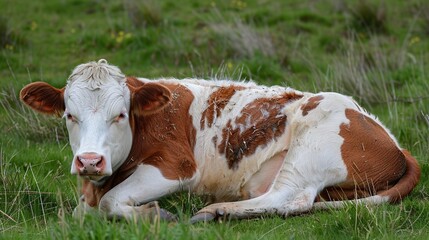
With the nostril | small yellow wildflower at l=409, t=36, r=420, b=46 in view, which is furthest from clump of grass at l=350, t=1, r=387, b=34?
the nostril

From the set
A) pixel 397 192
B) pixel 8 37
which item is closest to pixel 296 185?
pixel 397 192

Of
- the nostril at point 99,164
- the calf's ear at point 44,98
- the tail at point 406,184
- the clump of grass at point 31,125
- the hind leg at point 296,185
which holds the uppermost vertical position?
the calf's ear at point 44,98

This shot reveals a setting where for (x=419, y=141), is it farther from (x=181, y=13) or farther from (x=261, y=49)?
(x=181, y=13)

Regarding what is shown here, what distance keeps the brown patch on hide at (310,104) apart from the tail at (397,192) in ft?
2.80

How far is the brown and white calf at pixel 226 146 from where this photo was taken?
24.1ft

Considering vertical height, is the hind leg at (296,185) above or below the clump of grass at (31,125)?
above

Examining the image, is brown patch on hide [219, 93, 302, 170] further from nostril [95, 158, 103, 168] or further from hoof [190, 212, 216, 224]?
nostril [95, 158, 103, 168]

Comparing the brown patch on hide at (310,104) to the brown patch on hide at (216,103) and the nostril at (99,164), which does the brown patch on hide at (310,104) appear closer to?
the brown patch on hide at (216,103)

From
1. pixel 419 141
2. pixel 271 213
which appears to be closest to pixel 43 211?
pixel 271 213

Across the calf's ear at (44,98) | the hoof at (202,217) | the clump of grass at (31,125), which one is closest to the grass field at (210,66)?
the clump of grass at (31,125)

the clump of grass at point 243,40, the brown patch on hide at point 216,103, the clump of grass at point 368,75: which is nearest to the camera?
the brown patch on hide at point 216,103

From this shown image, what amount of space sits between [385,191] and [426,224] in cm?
62

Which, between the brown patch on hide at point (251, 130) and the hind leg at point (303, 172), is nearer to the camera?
the hind leg at point (303, 172)

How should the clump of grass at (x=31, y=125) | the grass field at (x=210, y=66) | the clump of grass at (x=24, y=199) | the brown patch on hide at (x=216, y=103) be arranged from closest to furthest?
the grass field at (x=210, y=66) → the clump of grass at (x=24, y=199) → the brown patch on hide at (x=216, y=103) → the clump of grass at (x=31, y=125)
